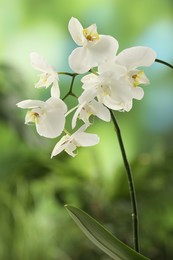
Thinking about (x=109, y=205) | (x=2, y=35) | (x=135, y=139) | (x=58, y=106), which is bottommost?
(x=135, y=139)

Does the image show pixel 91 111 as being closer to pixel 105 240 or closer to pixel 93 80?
pixel 93 80

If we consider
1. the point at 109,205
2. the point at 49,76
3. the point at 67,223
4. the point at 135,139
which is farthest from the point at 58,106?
the point at 135,139

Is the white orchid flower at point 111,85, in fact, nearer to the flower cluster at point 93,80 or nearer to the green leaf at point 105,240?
the flower cluster at point 93,80

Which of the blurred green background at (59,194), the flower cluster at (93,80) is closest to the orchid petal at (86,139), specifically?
the flower cluster at (93,80)

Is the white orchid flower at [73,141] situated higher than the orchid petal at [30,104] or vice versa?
the orchid petal at [30,104]

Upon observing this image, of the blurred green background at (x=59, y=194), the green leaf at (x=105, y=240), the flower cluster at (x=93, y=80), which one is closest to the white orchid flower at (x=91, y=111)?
the flower cluster at (x=93, y=80)

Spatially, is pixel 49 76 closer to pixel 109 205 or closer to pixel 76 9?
→ pixel 109 205

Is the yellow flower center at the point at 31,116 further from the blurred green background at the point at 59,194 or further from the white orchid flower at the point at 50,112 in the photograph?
the blurred green background at the point at 59,194

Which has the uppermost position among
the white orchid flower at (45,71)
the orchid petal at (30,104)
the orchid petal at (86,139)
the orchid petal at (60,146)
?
the white orchid flower at (45,71)

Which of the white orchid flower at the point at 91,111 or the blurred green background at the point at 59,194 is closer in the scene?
the white orchid flower at the point at 91,111
